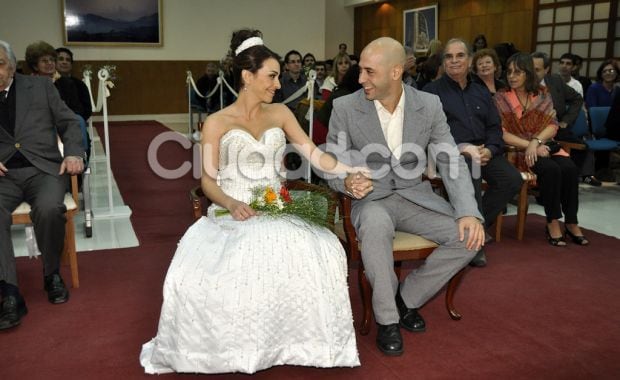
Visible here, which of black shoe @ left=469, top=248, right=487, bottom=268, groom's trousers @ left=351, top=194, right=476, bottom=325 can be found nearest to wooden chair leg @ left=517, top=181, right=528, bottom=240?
black shoe @ left=469, top=248, right=487, bottom=268

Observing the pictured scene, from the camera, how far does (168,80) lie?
15742 mm

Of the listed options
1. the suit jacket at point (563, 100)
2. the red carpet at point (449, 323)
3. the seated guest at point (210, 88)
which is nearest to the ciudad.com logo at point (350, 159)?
the red carpet at point (449, 323)

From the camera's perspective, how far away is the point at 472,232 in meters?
2.96

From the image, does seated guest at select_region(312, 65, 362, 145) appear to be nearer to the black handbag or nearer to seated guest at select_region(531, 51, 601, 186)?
the black handbag

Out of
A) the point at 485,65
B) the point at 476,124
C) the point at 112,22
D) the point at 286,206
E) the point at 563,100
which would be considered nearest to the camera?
the point at 286,206

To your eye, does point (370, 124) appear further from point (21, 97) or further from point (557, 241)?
point (557, 241)

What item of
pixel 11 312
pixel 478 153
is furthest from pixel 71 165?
pixel 478 153

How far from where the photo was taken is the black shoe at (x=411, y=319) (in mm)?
3125

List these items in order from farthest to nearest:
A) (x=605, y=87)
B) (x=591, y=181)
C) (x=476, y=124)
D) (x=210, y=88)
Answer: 1. (x=210, y=88)
2. (x=605, y=87)
3. (x=591, y=181)
4. (x=476, y=124)

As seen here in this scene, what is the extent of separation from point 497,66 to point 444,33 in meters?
9.81

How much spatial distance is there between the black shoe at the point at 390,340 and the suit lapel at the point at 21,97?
235cm

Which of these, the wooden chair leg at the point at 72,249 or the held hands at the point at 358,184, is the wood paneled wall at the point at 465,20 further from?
the wooden chair leg at the point at 72,249

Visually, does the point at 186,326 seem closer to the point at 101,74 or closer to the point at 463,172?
the point at 463,172

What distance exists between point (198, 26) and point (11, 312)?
13.5 metres
